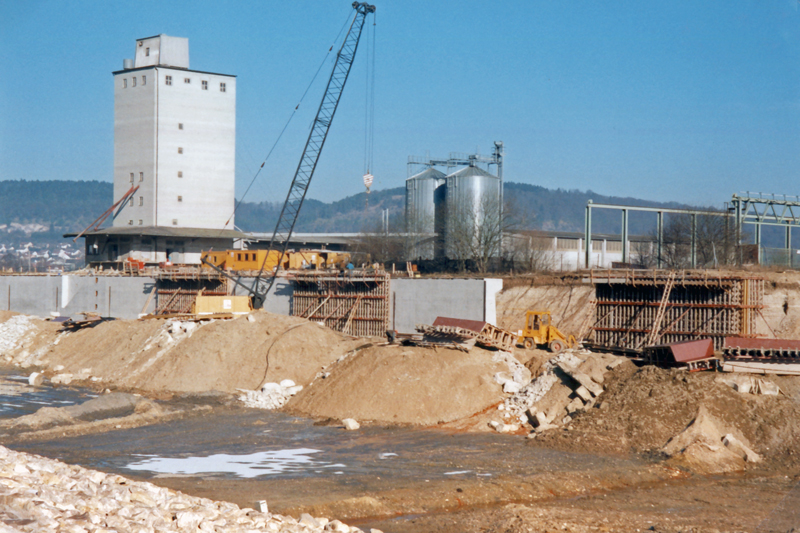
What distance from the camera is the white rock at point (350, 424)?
26116 mm

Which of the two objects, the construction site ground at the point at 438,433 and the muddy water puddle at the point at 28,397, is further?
the muddy water puddle at the point at 28,397

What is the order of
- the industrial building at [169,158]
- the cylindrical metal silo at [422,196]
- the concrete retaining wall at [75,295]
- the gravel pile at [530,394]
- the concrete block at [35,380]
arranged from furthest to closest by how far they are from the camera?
the industrial building at [169,158] → the cylindrical metal silo at [422,196] → the concrete retaining wall at [75,295] → the concrete block at [35,380] → the gravel pile at [530,394]

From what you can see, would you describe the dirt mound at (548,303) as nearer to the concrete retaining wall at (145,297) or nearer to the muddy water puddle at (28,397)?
the concrete retaining wall at (145,297)

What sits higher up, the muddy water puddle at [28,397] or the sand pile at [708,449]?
the sand pile at [708,449]

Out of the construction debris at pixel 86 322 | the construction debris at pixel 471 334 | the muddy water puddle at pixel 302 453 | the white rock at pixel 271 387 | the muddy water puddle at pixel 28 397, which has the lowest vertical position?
the muddy water puddle at pixel 28 397

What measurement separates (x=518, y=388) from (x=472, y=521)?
508 inches

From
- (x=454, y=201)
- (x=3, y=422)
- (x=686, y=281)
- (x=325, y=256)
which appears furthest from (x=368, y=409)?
(x=454, y=201)

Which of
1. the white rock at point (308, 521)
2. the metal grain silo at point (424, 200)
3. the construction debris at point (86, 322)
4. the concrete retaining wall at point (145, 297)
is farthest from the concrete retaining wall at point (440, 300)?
the metal grain silo at point (424, 200)

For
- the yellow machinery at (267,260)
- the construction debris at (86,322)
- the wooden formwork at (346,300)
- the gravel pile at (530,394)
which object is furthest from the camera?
the yellow machinery at (267,260)

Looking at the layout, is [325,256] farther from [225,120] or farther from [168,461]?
[168,461]

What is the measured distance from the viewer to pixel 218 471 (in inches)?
778

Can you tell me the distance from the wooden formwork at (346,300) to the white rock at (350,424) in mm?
13935

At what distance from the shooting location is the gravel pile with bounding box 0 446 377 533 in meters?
12.4

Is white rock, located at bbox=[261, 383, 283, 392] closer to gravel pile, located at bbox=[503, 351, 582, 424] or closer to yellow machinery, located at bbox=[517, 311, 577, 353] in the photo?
gravel pile, located at bbox=[503, 351, 582, 424]
